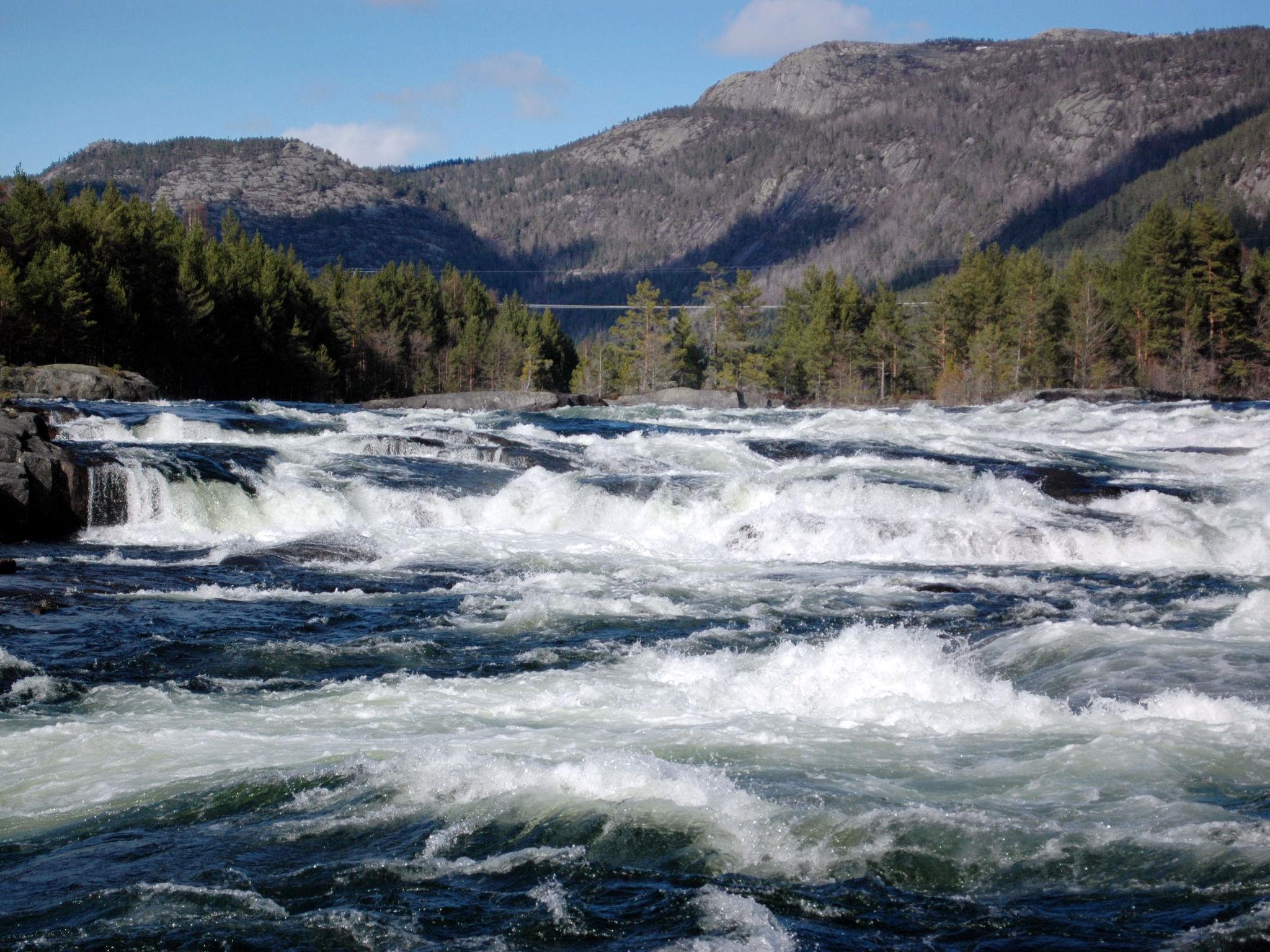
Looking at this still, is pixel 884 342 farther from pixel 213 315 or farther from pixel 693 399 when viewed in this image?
pixel 213 315

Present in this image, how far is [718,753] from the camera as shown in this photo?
8961mm

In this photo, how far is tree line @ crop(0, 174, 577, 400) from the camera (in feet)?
179

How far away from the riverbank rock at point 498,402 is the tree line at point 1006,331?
970 inches

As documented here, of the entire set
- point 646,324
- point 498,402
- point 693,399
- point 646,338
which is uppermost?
point 646,324

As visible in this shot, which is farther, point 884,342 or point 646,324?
point 646,324

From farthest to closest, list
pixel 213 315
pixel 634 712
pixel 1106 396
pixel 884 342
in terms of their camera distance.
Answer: pixel 884 342
pixel 213 315
pixel 1106 396
pixel 634 712

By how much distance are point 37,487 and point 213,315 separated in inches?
1971

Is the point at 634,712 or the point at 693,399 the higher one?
the point at 693,399

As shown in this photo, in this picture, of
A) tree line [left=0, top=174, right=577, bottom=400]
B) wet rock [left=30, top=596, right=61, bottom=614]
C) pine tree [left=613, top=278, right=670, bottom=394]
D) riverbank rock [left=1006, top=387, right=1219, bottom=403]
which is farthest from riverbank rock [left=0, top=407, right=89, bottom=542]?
pine tree [left=613, top=278, right=670, bottom=394]

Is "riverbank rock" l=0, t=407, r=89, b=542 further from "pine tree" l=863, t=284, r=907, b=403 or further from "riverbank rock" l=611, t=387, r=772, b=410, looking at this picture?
"pine tree" l=863, t=284, r=907, b=403

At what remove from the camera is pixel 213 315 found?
66.1 m

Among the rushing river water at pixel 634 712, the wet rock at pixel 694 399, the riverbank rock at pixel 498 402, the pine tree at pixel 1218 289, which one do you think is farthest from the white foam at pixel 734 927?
the pine tree at pixel 1218 289

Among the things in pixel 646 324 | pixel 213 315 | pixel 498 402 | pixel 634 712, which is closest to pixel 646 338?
pixel 646 324

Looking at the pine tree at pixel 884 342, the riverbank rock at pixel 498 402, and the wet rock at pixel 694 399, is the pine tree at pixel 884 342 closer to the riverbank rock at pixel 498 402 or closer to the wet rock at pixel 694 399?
the wet rock at pixel 694 399
